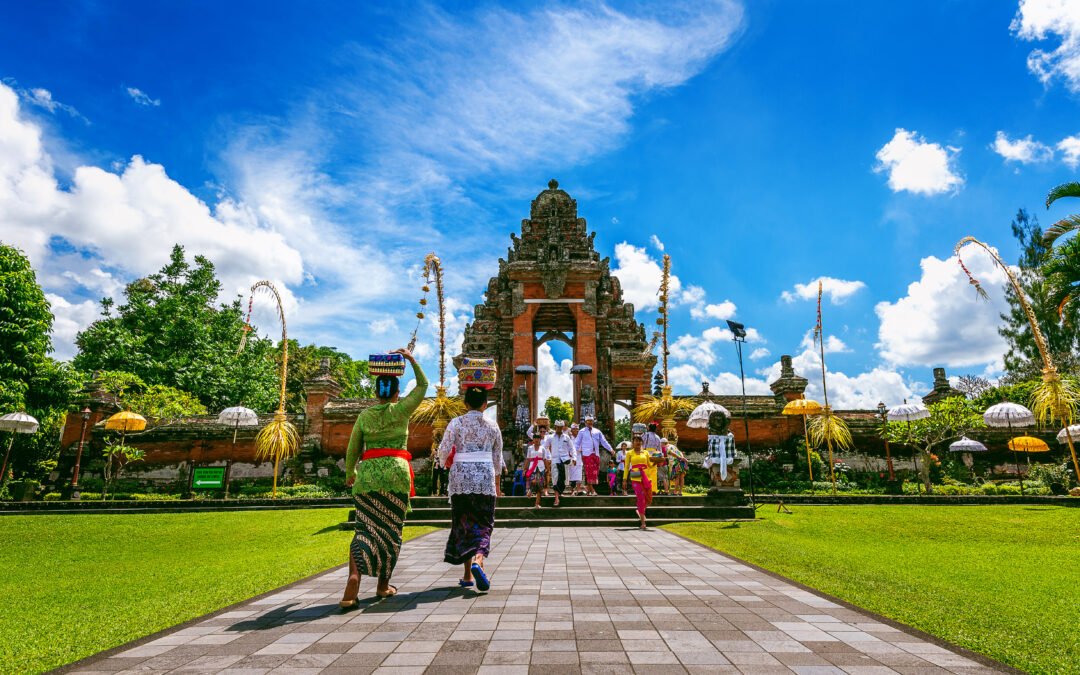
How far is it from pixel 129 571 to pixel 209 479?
13.5 m

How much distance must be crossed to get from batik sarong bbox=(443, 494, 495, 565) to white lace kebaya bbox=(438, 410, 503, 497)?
88mm

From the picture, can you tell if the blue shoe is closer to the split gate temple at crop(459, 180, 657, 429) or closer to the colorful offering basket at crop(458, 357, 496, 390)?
the colorful offering basket at crop(458, 357, 496, 390)

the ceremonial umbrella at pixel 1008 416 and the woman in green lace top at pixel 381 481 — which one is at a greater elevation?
the ceremonial umbrella at pixel 1008 416

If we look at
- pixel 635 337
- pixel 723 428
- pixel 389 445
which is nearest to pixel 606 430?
pixel 723 428

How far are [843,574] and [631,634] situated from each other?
3.38m

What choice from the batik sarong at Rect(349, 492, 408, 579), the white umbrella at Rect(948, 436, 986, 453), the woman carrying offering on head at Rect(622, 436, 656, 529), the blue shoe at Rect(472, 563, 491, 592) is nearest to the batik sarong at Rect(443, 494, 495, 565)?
the blue shoe at Rect(472, 563, 491, 592)

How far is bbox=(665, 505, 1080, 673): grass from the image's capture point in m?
3.63

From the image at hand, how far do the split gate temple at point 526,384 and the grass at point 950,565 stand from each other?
30.6 feet

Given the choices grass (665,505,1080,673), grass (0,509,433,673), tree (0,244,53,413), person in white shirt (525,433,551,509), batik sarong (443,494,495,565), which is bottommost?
grass (0,509,433,673)

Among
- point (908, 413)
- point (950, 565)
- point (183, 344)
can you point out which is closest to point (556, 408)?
point (183, 344)

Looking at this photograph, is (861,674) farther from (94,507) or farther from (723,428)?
(94,507)

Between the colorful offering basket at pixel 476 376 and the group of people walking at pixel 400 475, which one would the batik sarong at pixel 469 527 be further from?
the colorful offering basket at pixel 476 376

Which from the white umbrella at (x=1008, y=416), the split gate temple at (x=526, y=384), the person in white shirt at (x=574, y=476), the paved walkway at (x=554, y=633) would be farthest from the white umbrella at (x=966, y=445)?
the paved walkway at (x=554, y=633)

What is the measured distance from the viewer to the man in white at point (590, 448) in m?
13.3
